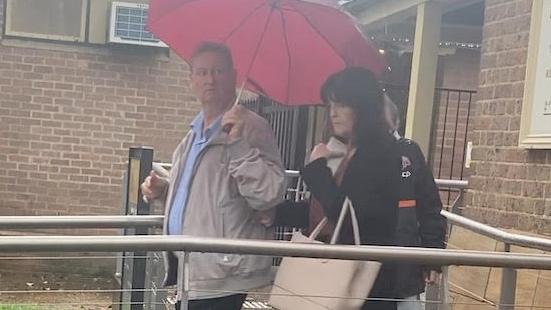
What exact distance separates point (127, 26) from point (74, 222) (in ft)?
18.1

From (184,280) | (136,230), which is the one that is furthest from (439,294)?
(136,230)

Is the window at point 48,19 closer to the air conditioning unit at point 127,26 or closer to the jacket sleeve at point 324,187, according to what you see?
the air conditioning unit at point 127,26

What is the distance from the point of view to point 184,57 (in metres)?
3.63

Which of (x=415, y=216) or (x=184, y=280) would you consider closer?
(x=184, y=280)

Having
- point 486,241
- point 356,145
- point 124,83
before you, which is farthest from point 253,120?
point 124,83

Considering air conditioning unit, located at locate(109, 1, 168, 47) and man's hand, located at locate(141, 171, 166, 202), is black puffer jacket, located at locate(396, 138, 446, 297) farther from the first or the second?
air conditioning unit, located at locate(109, 1, 168, 47)

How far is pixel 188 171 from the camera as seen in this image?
3273 millimetres

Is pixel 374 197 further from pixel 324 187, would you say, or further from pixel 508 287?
pixel 508 287

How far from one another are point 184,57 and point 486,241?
7.00 ft

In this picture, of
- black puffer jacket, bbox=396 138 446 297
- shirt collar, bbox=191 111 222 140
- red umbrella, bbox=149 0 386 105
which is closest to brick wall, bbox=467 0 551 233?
black puffer jacket, bbox=396 138 446 297

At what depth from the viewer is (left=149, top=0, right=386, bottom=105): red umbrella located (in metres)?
3.44

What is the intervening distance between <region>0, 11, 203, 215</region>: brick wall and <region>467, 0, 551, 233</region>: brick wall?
4.42 m

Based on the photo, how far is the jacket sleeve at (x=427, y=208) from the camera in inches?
127

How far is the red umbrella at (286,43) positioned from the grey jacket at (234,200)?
0.31m
